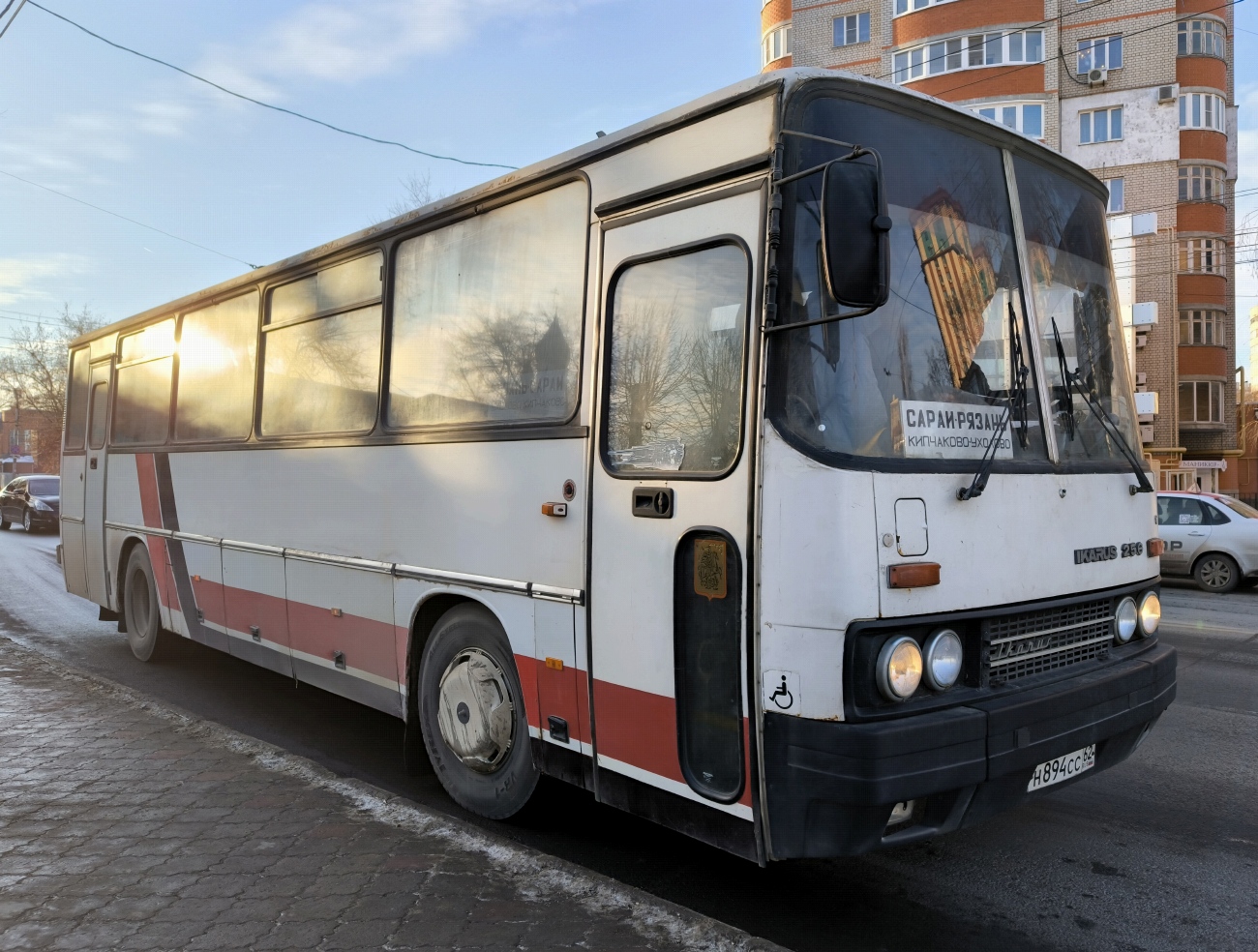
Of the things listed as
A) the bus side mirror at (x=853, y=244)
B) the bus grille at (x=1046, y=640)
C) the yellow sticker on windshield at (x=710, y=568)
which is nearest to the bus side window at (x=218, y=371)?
the yellow sticker on windshield at (x=710, y=568)

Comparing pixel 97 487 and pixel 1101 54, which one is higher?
pixel 1101 54

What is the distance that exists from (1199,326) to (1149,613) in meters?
39.8

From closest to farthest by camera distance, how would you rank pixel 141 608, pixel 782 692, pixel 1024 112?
1. pixel 782 692
2. pixel 141 608
3. pixel 1024 112

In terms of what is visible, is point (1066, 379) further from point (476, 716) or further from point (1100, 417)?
point (476, 716)

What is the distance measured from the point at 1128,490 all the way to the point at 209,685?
7.05m

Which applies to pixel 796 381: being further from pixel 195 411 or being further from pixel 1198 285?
pixel 1198 285

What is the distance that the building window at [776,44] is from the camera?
44.7 metres

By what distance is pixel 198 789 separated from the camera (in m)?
5.23

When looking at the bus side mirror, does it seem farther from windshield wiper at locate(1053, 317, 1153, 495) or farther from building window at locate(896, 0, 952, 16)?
building window at locate(896, 0, 952, 16)

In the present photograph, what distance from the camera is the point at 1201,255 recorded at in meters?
38.8

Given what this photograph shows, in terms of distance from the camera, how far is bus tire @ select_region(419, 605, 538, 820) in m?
4.91

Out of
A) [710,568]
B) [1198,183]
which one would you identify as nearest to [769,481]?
[710,568]

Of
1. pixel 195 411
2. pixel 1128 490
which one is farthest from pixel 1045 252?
pixel 195 411

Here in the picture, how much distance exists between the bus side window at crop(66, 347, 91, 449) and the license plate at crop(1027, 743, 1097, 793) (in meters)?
9.96
